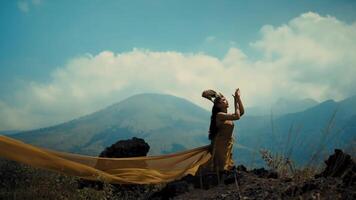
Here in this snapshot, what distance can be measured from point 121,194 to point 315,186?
Answer: 21.3 feet

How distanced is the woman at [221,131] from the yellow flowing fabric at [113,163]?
52 centimetres

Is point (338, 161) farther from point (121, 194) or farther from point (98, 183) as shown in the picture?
point (98, 183)

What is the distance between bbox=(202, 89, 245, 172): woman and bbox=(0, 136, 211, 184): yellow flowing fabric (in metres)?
0.52

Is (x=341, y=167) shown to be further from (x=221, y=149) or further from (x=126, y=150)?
(x=126, y=150)

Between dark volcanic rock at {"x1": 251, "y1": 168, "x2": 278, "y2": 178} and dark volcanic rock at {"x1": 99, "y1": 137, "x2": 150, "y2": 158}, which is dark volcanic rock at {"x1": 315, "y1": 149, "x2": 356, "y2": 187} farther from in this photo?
dark volcanic rock at {"x1": 99, "y1": 137, "x2": 150, "y2": 158}

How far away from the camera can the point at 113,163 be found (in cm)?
1316

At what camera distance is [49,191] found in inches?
429

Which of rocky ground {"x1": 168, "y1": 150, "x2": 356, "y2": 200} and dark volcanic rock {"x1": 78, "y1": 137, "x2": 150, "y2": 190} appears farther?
dark volcanic rock {"x1": 78, "y1": 137, "x2": 150, "y2": 190}

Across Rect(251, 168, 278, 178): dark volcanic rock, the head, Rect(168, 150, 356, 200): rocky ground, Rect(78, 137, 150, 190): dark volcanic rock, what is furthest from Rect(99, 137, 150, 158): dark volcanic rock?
Rect(251, 168, 278, 178): dark volcanic rock

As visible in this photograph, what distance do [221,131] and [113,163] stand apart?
3.07m

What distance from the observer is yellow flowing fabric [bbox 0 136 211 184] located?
11.8 m

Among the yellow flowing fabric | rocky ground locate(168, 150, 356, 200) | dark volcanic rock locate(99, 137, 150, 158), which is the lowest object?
rocky ground locate(168, 150, 356, 200)

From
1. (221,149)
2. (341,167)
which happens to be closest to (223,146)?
(221,149)

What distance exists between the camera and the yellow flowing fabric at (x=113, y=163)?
38.6 feet
